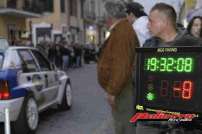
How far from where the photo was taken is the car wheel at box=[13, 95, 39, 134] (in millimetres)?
8758

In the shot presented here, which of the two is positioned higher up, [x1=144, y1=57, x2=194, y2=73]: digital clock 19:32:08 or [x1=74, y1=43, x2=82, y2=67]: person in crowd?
[x1=144, y1=57, x2=194, y2=73]: digital clock 19:32:08

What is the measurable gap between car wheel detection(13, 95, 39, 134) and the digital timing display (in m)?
5.07

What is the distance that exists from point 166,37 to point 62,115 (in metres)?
7.41

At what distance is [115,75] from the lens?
5410 millimetres

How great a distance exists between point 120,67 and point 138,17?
853 mm

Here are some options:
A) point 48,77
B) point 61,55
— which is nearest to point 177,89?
point 48,77

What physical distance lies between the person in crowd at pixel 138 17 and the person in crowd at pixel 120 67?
17cm

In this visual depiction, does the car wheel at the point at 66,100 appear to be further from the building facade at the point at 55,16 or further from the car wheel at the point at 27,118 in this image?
the building facade at the point at 55,16

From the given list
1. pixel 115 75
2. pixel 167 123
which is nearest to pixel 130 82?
pixel 115 75

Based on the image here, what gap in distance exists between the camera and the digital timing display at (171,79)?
12.2 ft

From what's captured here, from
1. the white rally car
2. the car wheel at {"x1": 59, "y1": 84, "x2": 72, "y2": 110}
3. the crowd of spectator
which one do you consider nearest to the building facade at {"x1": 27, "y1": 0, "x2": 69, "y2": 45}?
the crowd of spectator

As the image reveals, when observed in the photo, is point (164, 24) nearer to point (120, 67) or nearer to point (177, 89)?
point (177, 89)

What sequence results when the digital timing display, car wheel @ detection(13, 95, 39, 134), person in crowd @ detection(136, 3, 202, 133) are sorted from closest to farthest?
the digital timing display
person in crowd @ detection(136, 3, 202, 133)
car wheel @ detection(13, 95, 39, 134)

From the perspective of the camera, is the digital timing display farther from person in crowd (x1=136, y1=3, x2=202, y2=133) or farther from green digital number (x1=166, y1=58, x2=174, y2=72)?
person in crowd (x1=136, y1=3, x2=202, y2=133)
